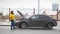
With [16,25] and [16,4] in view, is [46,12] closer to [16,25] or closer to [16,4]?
[16,4]

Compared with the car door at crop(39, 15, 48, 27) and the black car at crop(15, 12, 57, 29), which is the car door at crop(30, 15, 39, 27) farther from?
the car door at crop(39, 15, 48, 27)

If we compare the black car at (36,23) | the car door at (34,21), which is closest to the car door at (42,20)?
the black car at (36,23)

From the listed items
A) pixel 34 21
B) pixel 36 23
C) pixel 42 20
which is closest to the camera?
pixel 36 23

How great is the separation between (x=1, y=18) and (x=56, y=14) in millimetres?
7639

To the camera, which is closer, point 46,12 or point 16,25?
point 16,25

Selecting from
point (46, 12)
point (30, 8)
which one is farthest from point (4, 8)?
point (46, 12)

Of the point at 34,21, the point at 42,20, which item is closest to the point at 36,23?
the point at 34,21

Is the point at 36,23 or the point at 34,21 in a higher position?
the point at 34,21

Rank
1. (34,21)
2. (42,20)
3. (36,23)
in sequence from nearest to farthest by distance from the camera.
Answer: (36,23), (34,21), (42,20)

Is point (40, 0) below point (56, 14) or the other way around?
the other way around

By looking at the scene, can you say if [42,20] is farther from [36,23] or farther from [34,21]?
[34,21]

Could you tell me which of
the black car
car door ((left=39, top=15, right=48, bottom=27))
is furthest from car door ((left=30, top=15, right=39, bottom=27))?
car door ((left=39, top=15, right=48, bottom=27))

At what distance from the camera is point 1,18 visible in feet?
101

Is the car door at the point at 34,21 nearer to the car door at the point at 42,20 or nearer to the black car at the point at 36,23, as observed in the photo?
the black car at the point at 36,23
